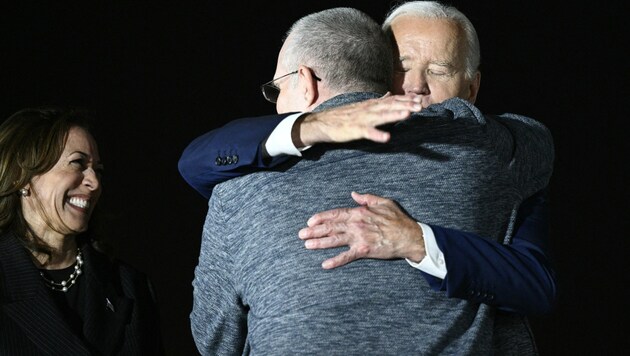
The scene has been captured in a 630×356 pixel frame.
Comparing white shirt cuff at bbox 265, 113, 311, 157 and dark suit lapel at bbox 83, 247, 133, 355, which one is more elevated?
white shirt cuff at bbox 265, 113, 311, 157

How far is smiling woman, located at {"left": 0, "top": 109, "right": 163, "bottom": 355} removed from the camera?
2.75 metres

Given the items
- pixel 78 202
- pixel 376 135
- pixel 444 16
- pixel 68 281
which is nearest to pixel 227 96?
pixel 78 202

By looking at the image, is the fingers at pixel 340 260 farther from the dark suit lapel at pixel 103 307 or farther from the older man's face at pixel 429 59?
the dark suit lapel at pixel 103 307

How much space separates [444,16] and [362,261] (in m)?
0.90

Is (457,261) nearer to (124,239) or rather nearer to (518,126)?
(518,126)

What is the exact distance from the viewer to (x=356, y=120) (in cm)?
167

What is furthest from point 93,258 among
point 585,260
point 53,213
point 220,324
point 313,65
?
point 585,260

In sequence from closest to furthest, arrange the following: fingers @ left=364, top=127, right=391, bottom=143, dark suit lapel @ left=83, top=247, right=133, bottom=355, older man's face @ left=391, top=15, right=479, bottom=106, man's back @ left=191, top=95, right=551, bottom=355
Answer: fingers @ left=364, top=127, right=391, bottom=143, man's back @ left=191, top=95, right=551, bottom=355, older man's face @ left=391, top=15, right=479, bottom=106, dark suit lapel @ left=83, top=247, right=133, bottom=355

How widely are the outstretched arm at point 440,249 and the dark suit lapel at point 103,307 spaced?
1218mm

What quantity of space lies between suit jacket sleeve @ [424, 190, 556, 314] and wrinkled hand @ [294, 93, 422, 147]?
0.24 metres

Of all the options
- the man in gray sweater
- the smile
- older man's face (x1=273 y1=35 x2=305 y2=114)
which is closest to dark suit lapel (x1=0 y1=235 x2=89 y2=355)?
the smile

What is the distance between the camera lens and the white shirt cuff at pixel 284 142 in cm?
176

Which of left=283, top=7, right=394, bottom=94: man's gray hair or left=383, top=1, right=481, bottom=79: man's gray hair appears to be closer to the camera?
left=283, top=7, right=394, bottom=94: man's gray hair

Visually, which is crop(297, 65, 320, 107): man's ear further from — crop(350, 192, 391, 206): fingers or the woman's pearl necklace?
the woman's pearl necklace
